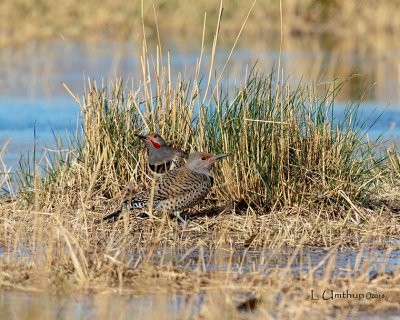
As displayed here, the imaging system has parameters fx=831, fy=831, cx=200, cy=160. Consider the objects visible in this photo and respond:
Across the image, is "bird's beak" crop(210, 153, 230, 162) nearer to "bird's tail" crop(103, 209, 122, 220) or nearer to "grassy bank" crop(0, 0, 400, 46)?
"bird's tail" crop(103, 209, 122, 220)

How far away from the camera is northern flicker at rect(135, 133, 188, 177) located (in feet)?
21.5

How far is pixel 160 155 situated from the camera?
655 centimetres

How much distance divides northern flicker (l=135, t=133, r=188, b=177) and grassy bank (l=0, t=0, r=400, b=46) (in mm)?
15307

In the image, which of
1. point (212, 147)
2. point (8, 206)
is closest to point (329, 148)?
point (212, 147)

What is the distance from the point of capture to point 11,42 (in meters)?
19.3

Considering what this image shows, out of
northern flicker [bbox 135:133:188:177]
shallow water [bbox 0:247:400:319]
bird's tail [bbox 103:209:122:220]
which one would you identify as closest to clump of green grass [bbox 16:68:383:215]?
northern flicker [bbox 135:133:188:177]

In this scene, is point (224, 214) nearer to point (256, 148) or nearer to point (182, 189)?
point (182, 189)

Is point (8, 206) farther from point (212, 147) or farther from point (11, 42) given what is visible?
point (11, 42)

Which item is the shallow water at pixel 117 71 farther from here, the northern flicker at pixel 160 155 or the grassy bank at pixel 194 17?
the northern flicker at pixel 160 155

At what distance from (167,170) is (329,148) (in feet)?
4.31

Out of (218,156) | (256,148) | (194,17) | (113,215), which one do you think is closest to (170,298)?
(113,215)

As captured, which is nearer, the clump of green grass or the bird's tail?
the bird's tail

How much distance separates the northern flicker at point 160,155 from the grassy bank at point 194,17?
1531 cm

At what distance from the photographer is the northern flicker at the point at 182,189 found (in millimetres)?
5980
